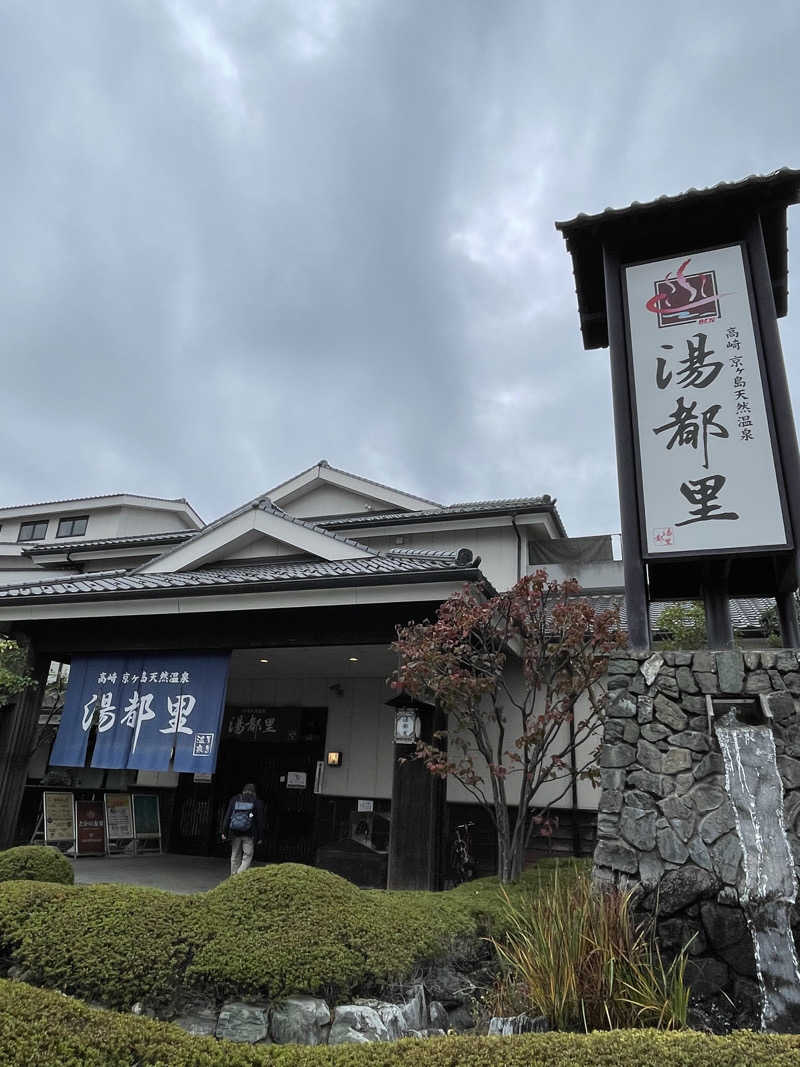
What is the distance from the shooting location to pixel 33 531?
27.9 meters

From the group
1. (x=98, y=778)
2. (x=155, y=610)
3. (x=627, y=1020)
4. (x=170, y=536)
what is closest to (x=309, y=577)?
(x=155, y=610)

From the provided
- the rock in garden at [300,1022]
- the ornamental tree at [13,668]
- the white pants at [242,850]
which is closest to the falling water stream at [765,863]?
the rock in garden at [300,1022]

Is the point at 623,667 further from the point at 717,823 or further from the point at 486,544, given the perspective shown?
the point at 486,544

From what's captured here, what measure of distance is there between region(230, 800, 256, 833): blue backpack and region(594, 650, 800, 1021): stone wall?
6.12 meters

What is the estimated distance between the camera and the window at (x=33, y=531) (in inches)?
1088

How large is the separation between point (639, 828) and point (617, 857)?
1.00 ft

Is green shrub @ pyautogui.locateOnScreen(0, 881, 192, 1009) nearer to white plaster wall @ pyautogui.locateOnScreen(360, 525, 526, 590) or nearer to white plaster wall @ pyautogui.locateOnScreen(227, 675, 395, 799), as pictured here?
white plaster wall @ pyautogui.locateOnScreen(227, 675, 395, 799)

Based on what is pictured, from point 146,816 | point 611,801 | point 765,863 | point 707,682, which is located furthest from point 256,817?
point 765,863

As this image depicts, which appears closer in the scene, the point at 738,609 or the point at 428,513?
the point at 738,609

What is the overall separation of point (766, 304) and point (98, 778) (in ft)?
48.9

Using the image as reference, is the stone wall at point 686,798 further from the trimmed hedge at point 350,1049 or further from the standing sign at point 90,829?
the standing sign at point 90,829

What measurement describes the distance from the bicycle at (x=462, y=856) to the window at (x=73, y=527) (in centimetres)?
2194

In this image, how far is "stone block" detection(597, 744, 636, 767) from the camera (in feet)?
19.4

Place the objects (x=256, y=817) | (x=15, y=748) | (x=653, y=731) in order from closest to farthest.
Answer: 1. (x=653, y=731)
2. (x=256, y=817)
3. (x=15, y=748)
